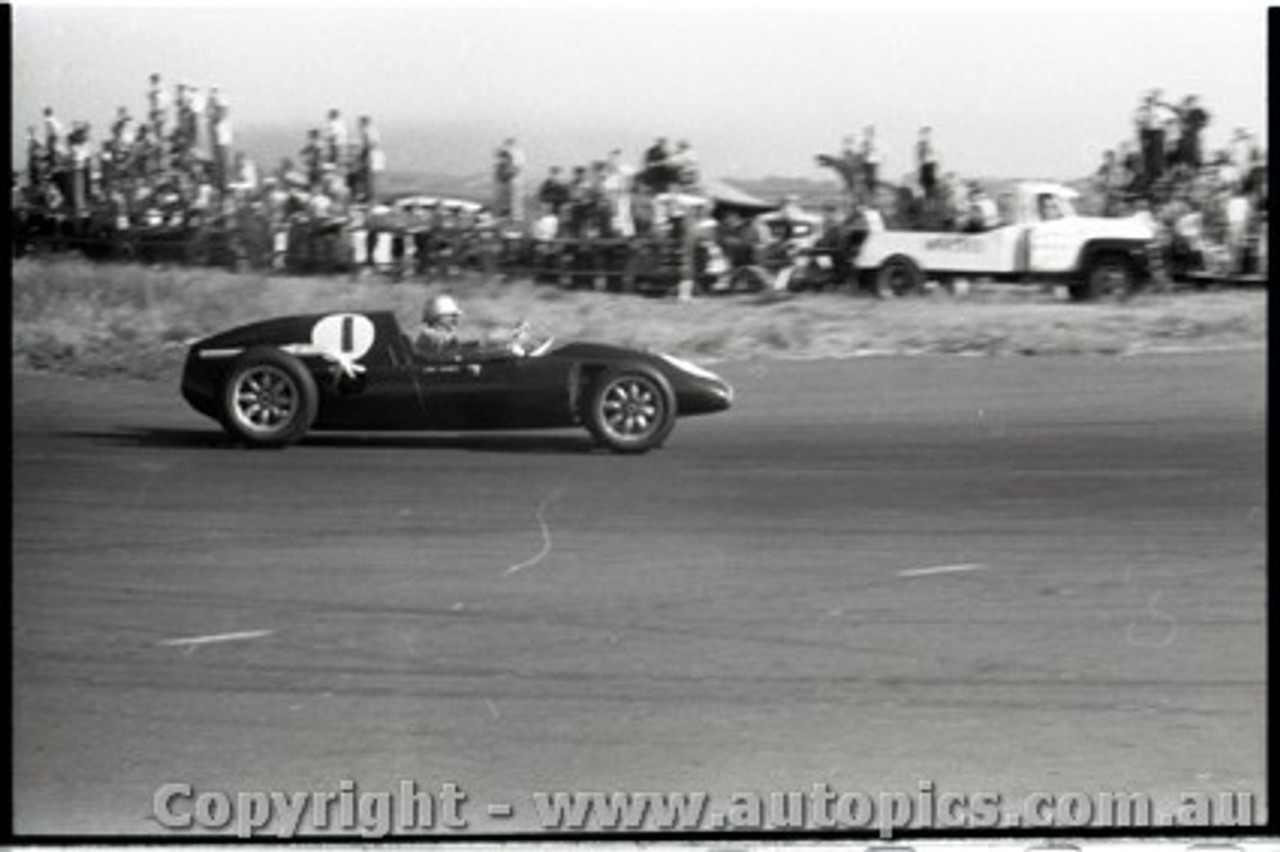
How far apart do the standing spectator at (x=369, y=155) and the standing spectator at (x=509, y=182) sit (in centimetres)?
35

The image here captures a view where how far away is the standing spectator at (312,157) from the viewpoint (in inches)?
322

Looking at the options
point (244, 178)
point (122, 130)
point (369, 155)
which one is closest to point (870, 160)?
point (369, 155)

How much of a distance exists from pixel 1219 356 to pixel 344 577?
280 centimetres

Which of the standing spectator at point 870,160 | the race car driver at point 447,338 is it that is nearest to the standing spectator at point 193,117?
the race car driver at point 447,338

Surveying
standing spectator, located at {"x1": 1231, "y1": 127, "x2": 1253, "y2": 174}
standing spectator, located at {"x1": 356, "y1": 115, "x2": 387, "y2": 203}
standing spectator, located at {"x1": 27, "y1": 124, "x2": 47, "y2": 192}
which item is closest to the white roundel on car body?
standing spectator, located at {"x1": 356, "y1": 115, "x2": 387, "y2": 203}

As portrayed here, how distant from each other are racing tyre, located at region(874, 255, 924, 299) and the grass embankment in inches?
1.4

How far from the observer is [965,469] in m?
8.54

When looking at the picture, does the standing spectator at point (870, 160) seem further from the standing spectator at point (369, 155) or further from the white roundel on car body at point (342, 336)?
the white roundel on car body at point (342, 336)

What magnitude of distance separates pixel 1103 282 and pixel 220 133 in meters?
2.77

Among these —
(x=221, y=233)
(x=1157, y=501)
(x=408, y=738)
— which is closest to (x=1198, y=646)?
(x=1157, y=501)

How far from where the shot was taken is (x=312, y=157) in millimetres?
8203

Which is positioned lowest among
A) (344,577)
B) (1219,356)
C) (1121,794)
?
(1121,794)

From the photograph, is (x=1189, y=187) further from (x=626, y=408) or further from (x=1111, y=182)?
(x=626, y=408)

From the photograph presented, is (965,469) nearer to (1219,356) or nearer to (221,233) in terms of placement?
(1219,356)
